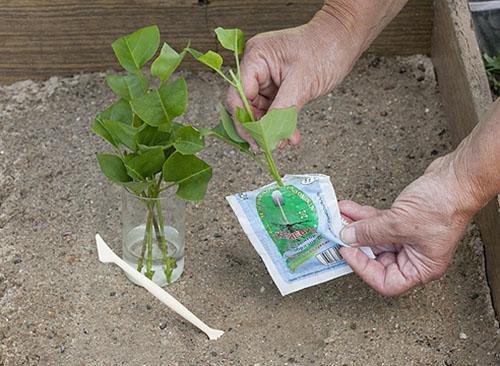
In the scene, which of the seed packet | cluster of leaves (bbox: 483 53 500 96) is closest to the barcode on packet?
the seed packet

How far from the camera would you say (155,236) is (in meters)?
2.07

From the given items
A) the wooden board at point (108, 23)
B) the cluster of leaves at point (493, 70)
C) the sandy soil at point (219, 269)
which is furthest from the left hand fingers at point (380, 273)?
the wooden board at point (108, 23)

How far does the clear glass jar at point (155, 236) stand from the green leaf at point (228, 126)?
18cm

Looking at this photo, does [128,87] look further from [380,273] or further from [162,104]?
[380,273]

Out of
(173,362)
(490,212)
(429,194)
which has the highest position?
(429,194)

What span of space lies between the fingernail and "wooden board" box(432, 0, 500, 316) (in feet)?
0.92

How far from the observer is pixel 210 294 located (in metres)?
2.10

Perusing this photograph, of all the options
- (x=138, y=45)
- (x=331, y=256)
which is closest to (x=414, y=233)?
(x=331, y=256)

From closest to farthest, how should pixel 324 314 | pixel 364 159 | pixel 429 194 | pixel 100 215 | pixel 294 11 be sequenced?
1. pixel 429 194
2. pixel 324 314
3. pixel 100 215
4. pixel 364 159
5. pixel 294 11

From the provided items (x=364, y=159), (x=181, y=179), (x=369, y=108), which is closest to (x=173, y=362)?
(x=181, y=179)

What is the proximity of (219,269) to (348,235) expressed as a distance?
12.4 inches

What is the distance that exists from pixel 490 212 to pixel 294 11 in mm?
804

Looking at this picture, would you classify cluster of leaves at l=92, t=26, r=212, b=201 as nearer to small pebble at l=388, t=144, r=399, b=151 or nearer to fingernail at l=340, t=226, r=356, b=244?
fingernail at l=340, t=226, r=356, b=244

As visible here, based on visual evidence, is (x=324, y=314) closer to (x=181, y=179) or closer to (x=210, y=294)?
→ (x=210, y=294)
